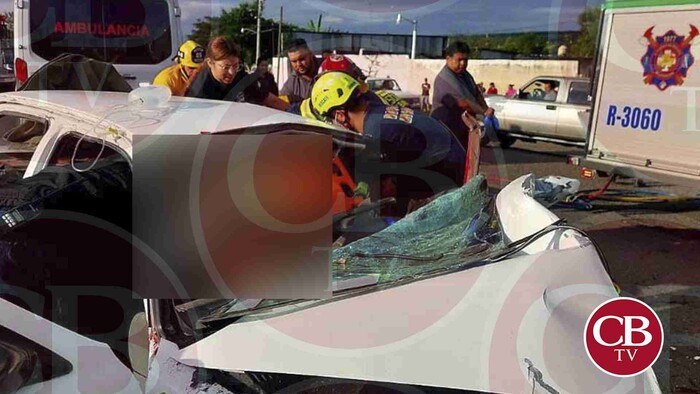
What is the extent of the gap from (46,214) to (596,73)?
666 centimetres

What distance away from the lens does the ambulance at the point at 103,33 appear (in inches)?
265

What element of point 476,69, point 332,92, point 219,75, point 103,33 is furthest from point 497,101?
point 476,69

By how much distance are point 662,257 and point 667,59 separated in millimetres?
2338

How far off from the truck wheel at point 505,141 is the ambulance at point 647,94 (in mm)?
4724

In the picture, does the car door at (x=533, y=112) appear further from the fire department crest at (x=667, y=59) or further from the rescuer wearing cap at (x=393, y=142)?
the rescuer wearing cap at (x=393, y=142)

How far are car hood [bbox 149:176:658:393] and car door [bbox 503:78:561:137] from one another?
1019cm

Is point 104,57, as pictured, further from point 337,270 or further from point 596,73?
point 337,270

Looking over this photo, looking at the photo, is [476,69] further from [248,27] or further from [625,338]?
[625,338]

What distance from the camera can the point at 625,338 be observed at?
1.58 m

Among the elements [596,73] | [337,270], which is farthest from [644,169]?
[337,270]

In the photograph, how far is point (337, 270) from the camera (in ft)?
6.79

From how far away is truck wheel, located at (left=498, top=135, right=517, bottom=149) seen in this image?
12.2 meters

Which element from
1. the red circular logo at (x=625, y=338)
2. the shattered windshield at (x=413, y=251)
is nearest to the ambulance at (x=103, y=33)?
the shattered windshield at (x=413, y=251)

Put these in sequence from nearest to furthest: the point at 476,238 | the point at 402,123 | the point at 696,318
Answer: the point at 476,238, the point at 402,123, the point at 696,318
